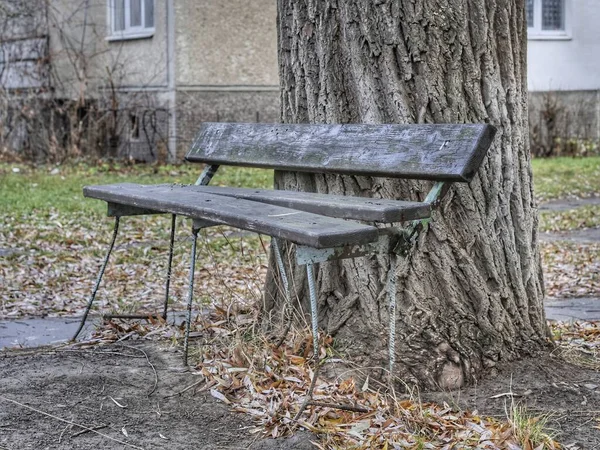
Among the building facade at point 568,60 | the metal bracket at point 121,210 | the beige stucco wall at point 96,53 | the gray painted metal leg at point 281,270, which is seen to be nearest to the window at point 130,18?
the beige stucco wall at point 96,53

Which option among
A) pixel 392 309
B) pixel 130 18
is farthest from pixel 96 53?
pixel 392 309

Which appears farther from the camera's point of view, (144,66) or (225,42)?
(144,66)

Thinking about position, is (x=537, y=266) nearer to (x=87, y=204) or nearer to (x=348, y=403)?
(x=348, y=403)

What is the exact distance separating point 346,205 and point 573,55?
1673 cm

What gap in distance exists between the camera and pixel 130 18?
17.2m

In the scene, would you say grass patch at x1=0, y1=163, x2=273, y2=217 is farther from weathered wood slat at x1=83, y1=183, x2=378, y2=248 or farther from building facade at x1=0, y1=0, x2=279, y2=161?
weathered wood slat at x1=83, y1=183, x2=378, y2=248

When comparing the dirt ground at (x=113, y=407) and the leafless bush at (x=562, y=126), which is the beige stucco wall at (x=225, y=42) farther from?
the dirt ground at (x=113, y=407)

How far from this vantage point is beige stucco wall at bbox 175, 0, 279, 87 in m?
16.1

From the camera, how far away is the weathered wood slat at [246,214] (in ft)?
11.0

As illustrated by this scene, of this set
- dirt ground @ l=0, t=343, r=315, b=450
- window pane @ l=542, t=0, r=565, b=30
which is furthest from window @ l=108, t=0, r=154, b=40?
dirt ground @ l=0, t=343, r=315, b=450

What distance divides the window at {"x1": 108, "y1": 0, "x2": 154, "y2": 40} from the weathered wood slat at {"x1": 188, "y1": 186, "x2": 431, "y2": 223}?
1271 centimetres

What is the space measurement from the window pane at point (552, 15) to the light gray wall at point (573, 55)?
262 millimetres

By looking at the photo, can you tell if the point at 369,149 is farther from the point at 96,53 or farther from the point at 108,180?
the point at 96,53

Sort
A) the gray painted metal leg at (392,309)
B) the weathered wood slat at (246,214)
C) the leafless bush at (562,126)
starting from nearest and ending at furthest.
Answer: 1. the weathered wood slat at (246,214)
2. the gray painted metal leg at (392,309)
3. the leafless bush at (562,126)
